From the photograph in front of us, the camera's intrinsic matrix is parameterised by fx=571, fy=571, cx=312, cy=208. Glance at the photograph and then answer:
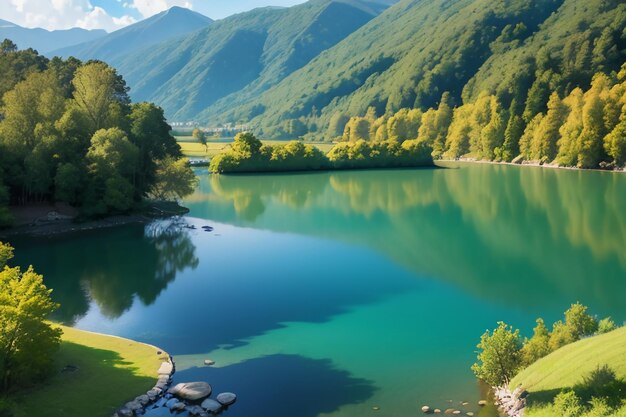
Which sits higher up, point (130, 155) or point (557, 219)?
point (130, 155)

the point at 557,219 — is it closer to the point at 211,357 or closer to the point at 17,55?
the point at 211,357

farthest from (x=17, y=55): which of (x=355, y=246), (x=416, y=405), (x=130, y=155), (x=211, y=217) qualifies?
(x=416, y=405)

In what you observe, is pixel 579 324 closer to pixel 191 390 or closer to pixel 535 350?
pixel 535 350

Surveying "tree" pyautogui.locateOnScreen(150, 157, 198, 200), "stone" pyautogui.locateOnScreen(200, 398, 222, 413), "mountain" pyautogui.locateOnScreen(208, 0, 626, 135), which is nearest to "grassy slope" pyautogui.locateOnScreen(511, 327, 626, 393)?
"stone" pyautogui.locateOnScreen(200, 398, 222, 413)

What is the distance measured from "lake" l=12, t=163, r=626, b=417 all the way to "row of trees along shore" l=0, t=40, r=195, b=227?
528 centimetres

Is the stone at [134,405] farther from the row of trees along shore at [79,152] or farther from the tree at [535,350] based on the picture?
the row of trees along shore at [79,152]

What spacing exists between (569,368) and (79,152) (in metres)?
51.0

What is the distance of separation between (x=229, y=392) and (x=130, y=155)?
41.5 m

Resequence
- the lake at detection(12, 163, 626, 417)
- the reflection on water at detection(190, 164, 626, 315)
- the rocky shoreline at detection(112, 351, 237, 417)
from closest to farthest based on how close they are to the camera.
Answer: the rocky shoreline at detection(112, 351, 237, 417)
the lake at detection(12, 163, 626, 417)
the reflection on water at detection(190, 164, 626, 315)

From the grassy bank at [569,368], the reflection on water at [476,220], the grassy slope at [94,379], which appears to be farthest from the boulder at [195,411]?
the reflection on water at [476,220]

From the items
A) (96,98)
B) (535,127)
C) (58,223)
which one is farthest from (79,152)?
(535,127)

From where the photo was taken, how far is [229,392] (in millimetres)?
18984

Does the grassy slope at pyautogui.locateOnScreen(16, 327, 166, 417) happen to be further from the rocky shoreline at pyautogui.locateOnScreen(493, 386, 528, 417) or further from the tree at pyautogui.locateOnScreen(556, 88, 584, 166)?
the tree at pyautogui.locateOnScreen(556, 88, 584, 166)

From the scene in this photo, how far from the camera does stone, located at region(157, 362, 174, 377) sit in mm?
19987
